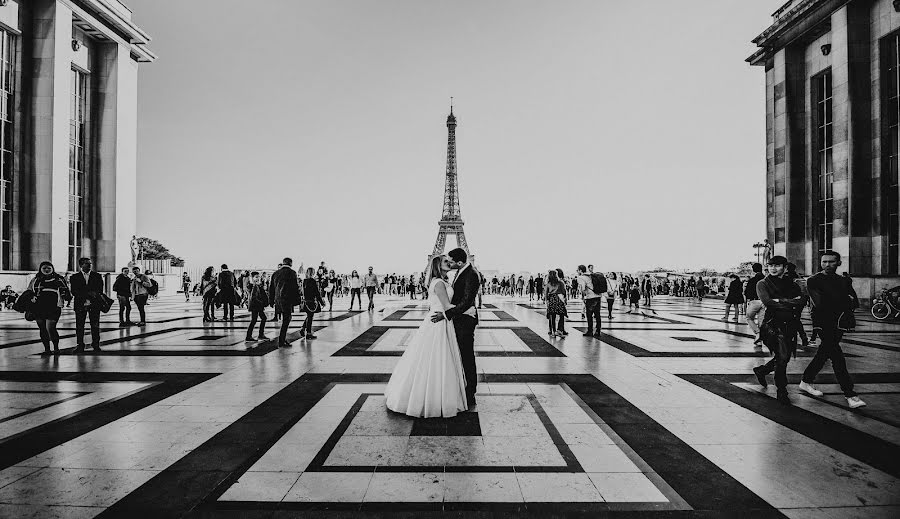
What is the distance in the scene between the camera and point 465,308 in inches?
215

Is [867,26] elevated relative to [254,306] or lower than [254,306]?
elevated

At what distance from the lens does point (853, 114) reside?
2227 cm

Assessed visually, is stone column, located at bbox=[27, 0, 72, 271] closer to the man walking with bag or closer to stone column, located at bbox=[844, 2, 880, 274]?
the man walking with bag

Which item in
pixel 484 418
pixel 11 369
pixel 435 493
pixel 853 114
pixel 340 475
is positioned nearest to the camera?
pixel 435 493

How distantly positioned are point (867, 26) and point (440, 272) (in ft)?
92.0

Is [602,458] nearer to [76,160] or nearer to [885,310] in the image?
[885,310]

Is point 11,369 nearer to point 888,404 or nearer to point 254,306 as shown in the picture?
point 254,306

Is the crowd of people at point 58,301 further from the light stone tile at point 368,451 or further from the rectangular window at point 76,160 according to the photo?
the rectangular window at point 76,160

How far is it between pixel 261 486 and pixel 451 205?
250 ft

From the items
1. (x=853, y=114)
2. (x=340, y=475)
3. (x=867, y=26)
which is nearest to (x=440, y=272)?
(x=340, y=475)

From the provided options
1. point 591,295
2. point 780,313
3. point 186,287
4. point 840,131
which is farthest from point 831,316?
point 186,287

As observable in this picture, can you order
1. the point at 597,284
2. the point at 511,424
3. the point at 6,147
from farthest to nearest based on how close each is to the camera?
the point at 6,147, the point at 597,284, the point at 511,424

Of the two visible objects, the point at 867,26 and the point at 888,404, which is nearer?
the point at 888,404

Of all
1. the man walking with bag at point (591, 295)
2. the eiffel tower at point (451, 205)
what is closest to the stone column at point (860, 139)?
the man walking with bag at point (591, 295)
